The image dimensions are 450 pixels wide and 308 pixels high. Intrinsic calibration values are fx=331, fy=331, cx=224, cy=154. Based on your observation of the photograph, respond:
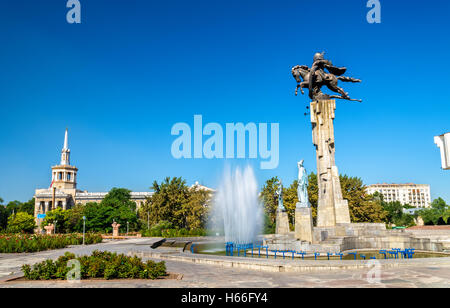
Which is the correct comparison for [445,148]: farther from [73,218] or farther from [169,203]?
[73,218]

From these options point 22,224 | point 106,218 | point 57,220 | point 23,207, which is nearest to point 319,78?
point 106,218

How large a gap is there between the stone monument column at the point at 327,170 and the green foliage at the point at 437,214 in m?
46.2

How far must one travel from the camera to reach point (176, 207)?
46438 millimetres

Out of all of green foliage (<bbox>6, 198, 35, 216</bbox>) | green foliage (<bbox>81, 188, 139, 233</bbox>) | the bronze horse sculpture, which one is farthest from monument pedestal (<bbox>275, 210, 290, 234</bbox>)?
green foliage (<bbox>6, 198, 35, 216</bbox>)

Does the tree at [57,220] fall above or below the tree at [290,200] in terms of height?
below

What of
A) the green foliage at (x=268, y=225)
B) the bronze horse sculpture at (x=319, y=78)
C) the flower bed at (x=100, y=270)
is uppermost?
the bronze horse sculpture at (x=319, y=78)

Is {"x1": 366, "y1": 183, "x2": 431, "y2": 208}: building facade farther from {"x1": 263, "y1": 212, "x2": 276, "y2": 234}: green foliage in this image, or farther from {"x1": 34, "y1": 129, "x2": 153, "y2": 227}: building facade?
{"x1": 263, "y1": 212, "x2": 276, "y2": 234}: green foliage

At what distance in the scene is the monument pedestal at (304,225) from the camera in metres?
19.7

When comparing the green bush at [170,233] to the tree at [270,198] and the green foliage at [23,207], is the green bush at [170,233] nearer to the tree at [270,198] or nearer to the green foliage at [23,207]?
the tree at [270,198]

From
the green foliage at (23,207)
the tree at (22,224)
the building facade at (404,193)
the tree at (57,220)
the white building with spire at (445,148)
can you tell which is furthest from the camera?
the building facade at (404,193)

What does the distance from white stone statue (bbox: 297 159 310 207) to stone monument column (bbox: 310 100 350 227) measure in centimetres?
348

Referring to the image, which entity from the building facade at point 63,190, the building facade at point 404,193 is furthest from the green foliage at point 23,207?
the building facade at point 404,193
